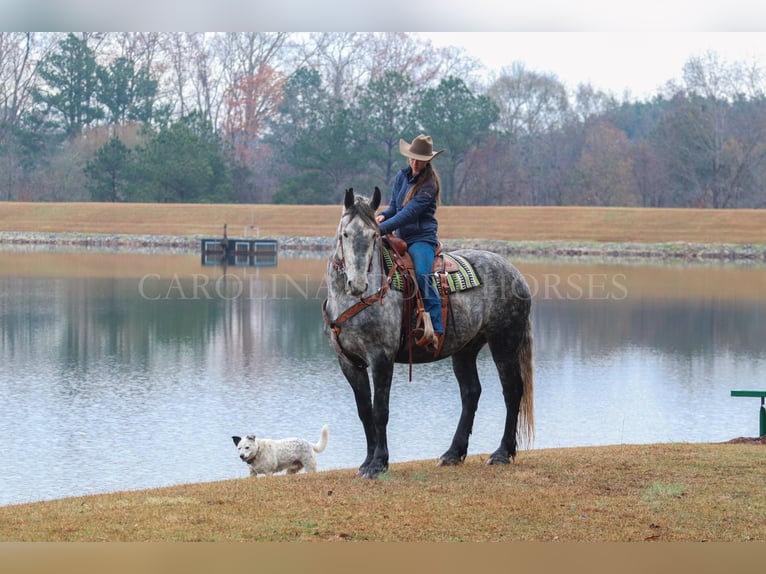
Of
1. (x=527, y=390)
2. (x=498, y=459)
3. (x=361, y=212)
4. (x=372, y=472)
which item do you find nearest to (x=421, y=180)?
(x=361, y=212)

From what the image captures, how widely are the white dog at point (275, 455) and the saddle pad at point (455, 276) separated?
278 cm

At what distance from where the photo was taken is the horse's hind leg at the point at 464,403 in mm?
9375

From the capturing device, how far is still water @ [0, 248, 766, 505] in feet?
44.8

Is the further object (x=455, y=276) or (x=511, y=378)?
(x=511, y=378)

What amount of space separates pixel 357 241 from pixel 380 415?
56.4 inches

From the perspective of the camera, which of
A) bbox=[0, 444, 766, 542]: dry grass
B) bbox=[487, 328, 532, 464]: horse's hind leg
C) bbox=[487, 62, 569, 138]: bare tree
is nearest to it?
bbox=[0, 444, 766, 542]: dry grass

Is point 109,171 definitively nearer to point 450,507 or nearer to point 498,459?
point 498,459

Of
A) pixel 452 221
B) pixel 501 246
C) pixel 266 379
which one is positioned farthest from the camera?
pixel 452 221

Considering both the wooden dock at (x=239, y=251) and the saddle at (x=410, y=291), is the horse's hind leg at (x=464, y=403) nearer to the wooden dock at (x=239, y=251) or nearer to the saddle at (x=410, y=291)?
the saddle at (x=410, y=291)

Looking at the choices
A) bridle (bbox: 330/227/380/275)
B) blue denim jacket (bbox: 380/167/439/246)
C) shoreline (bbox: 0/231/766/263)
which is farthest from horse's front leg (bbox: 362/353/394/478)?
shoreline (bbox: 0/231/766/263)

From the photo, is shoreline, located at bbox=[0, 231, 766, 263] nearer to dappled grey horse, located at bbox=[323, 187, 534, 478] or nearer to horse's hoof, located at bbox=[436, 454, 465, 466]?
dappled grey horse, located at bbox=[323, 187, 534, 478]

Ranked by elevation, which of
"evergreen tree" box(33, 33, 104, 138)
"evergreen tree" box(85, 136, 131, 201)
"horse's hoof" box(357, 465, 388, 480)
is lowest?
"horse's hoof" box(357, 465, 388, 480)

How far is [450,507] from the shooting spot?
24.1 ft

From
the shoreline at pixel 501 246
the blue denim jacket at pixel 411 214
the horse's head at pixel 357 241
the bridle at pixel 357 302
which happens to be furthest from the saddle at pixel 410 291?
the shoreline at pixel 501 246
